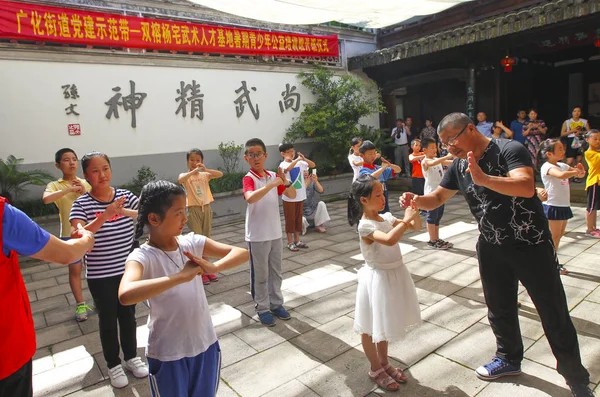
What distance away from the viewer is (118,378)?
110 inches

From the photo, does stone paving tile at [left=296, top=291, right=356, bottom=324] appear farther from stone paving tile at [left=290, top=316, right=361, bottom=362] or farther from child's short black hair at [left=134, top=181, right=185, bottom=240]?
child's short black hair at [left=134, top=181, right=185, bottom=240]

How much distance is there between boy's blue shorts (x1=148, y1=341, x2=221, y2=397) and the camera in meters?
1.78

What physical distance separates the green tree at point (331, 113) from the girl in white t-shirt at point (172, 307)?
29.9 feet

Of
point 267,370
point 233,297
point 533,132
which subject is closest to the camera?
point 267,370

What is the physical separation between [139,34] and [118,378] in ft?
25.6

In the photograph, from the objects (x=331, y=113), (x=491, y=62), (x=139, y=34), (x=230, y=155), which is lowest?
(x=230, y=155)

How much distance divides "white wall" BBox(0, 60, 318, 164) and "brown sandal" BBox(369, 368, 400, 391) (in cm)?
764

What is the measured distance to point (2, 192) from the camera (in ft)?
22.7

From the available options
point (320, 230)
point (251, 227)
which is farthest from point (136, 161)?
point (251, 227)

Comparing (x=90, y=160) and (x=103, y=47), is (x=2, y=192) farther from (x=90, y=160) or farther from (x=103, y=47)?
(x=90, y=160)

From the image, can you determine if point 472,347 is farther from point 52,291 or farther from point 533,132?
point 533,132

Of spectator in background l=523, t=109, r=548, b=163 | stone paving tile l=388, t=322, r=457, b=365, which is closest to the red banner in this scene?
spectator in background l=523, t=109, r=548, b=163

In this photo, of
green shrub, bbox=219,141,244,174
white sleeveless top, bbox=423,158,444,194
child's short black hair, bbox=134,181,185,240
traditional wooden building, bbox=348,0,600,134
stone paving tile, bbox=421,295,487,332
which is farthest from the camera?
green shrub, bbox=219,141,244,174

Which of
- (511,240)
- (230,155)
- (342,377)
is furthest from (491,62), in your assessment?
(342,377)
